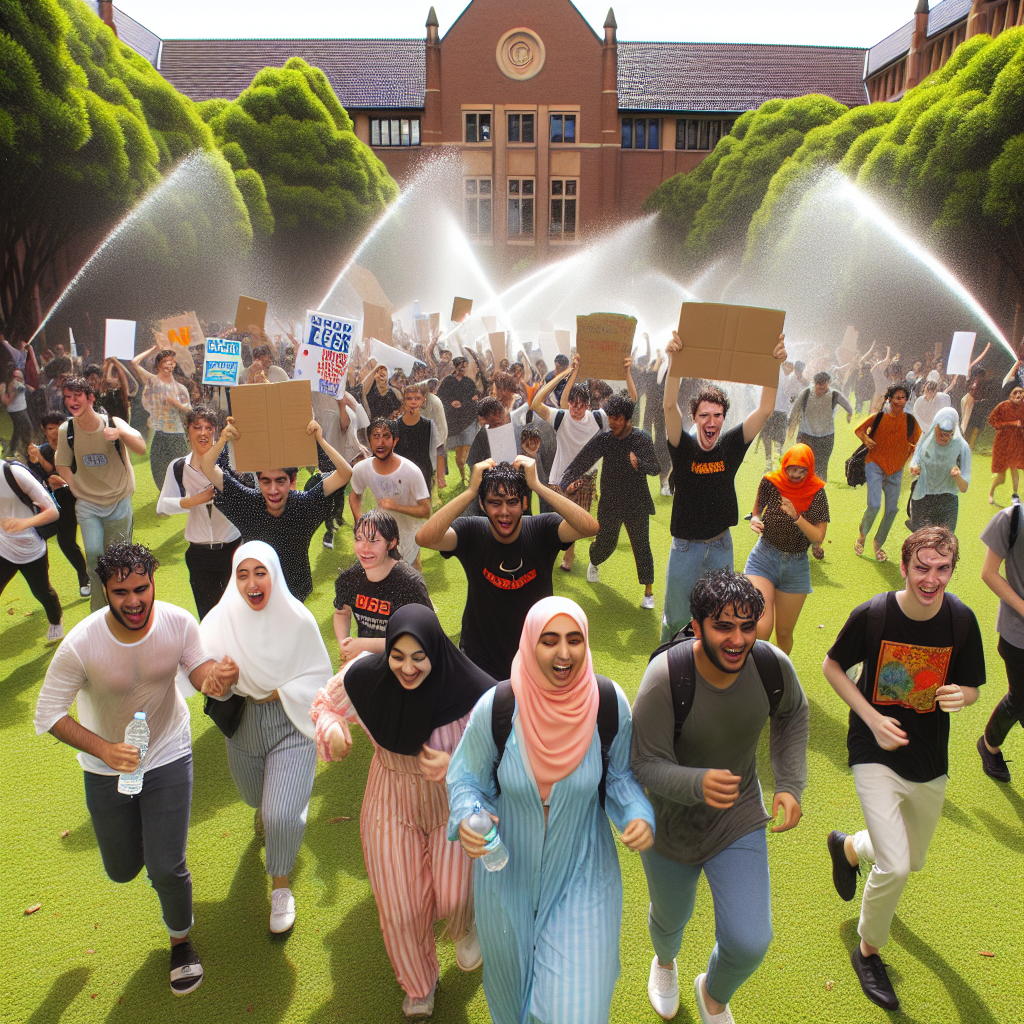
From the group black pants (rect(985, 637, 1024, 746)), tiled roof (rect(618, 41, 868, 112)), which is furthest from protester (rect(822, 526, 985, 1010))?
tiled roof (rect(618, 41, 868, 112))

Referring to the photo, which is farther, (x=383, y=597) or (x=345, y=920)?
(x=383, y=597)

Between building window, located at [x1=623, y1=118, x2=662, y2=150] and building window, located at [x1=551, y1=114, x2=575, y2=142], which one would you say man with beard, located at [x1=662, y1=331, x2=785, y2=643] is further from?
building window, located at [x1=623, y1=118, x2=662, y2=150]

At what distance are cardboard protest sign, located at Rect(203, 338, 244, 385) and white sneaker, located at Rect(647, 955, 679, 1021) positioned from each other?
6.29m

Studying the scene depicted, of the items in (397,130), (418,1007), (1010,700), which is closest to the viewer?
(418,1007)

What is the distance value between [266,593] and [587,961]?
6.85 ft

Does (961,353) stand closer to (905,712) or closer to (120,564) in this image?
(905,712)

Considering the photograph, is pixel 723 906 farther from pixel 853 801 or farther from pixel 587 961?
pixel 853 801

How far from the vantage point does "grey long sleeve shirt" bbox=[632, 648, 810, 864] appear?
2859mm

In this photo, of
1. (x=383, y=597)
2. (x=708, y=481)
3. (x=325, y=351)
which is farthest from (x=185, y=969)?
(x=325, y=351)

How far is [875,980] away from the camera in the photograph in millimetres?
3369

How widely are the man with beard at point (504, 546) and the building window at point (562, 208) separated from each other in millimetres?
49451

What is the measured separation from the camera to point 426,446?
8141 millimetres

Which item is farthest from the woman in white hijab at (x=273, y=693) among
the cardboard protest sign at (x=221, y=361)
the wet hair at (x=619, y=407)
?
the cardboard protest sign at (x=221, y=361)

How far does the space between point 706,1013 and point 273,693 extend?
2.26m
